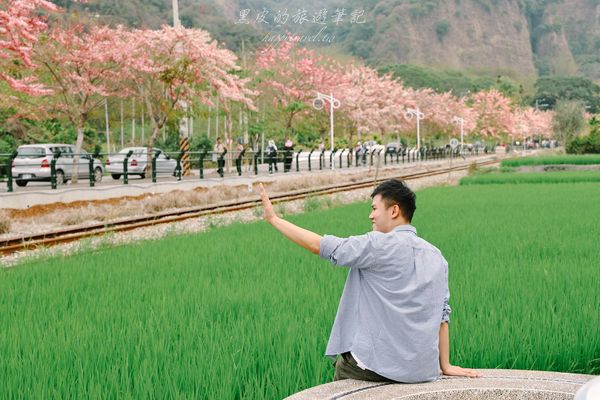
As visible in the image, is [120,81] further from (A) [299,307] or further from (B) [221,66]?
(A) [299,307]

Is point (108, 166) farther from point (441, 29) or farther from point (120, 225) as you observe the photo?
point (441, 29)

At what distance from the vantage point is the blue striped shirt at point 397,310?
327 cm

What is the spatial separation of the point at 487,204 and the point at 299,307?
43.3 feet

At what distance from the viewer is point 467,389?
3145 millimetres

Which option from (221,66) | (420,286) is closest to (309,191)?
(221,66)

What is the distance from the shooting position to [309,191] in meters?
25.2

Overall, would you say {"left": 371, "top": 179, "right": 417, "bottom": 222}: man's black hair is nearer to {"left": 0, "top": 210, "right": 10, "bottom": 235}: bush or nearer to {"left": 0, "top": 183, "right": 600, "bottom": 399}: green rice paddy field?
{"left": 0, "top": 183, "right": 600, "bottom": 399}: green rice paddy field

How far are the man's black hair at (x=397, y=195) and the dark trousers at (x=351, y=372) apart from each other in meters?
0.70

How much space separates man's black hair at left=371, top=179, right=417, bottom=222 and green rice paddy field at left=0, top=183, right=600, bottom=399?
1017mm

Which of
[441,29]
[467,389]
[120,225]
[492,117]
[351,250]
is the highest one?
[441,29]

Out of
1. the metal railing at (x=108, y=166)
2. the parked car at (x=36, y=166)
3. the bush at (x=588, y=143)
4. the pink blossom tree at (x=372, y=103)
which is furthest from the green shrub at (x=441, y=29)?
the parked car at (x=36, y=166)

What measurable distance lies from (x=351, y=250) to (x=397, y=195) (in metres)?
0.35

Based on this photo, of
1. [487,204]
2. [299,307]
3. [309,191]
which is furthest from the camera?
[309,191]

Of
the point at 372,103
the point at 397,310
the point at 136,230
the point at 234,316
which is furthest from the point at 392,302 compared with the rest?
the point at 372,103
